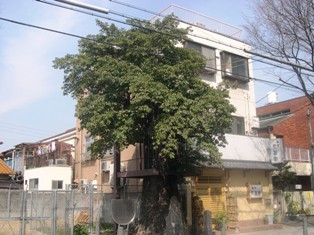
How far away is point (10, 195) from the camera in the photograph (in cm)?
1784

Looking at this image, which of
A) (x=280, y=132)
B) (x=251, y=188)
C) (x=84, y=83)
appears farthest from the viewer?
(x=280, y=132)

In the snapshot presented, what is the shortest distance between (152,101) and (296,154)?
18.7 metres

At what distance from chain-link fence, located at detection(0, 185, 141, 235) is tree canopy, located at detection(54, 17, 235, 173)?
127 inches

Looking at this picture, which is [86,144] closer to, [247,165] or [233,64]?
[233,64]

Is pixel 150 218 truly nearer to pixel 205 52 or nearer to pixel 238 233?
pixel 238 233

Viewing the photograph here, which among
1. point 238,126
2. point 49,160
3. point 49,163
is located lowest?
point 49,163

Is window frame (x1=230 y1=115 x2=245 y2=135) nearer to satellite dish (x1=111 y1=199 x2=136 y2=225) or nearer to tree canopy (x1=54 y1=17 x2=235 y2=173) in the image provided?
tree canopy (x1=54 y1=17 x2=235 y2=173)

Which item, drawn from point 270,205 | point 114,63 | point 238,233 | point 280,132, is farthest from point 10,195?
point 280,132

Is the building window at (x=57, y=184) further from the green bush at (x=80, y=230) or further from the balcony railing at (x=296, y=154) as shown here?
the balcony railing at (x=296, y=154)

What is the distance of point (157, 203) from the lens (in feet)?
59.5

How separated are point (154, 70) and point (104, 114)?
258 cm

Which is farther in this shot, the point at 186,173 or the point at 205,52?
the point at 205,52

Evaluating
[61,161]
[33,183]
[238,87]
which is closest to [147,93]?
[238,87]

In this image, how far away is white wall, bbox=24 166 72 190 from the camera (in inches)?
1162
